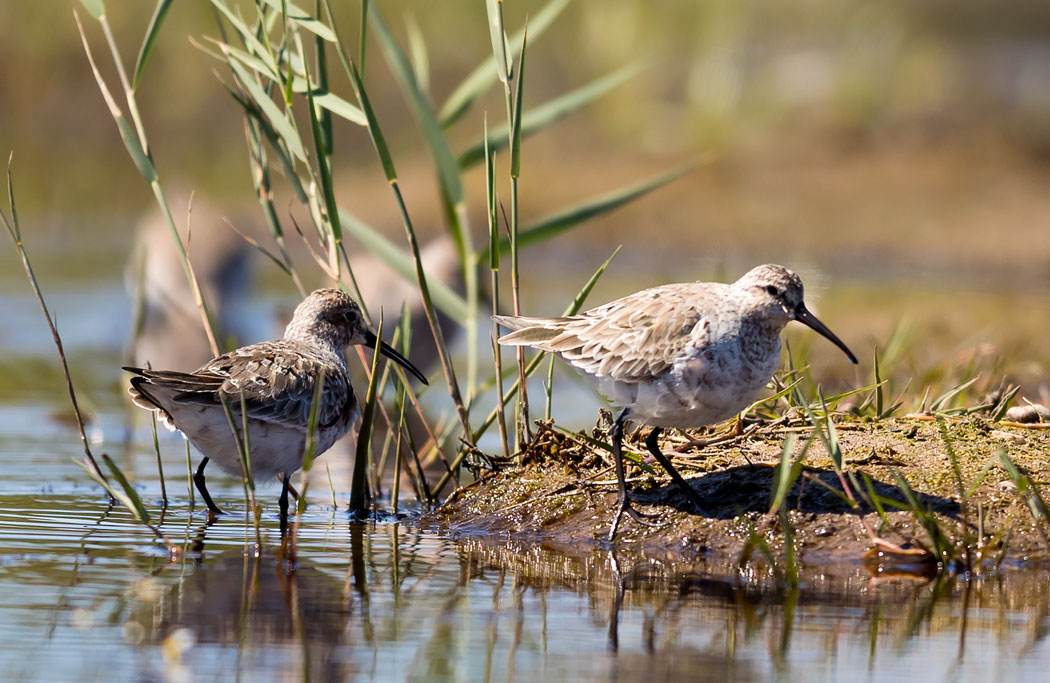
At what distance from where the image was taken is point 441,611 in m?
4.80

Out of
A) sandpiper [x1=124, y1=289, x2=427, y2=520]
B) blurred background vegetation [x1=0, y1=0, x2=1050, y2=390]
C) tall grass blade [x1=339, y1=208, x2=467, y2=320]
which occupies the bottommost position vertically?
sandpiper [x1=124, y1=289, x2=427, y2=520]

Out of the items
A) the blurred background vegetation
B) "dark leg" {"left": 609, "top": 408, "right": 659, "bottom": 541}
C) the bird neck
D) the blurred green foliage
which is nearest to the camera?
"dark leg" {"left": 609, "top": 408, "right": 659, "bottom": 541}

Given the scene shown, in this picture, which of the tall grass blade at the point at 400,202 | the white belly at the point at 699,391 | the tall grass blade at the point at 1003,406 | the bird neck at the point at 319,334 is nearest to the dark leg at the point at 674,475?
the white belly at the point at 699,391

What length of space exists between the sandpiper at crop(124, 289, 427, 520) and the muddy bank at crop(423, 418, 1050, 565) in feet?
2.24

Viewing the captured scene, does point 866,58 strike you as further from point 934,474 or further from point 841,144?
point 934,474

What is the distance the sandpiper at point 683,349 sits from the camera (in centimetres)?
554

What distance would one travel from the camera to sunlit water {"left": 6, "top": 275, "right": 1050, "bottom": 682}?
13.8ft

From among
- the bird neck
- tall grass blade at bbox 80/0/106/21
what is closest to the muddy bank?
the bird neck

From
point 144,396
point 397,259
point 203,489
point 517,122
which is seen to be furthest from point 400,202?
point 203,489

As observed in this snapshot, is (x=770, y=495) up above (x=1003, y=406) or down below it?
below

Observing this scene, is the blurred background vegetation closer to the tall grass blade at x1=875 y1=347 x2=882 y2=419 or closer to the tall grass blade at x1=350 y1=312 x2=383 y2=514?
the tall grass blade at x1=875 y1=347 x2=882 y2=419

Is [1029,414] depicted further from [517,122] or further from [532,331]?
[517,122]

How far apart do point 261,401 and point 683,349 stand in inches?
70.7

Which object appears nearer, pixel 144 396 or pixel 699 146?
pixel 144 396
